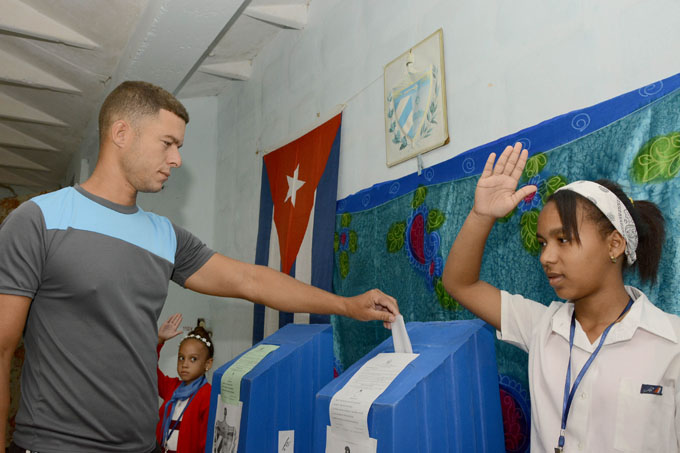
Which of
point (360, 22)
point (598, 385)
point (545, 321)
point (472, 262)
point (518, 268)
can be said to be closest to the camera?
point (598, 385)

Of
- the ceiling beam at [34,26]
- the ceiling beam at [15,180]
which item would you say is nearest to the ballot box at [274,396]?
the ceiling beam at [34,26]

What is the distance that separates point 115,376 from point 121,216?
0.40 m

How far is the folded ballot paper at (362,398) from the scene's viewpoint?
118 cm

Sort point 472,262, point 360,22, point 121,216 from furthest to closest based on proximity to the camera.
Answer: point 360,22 → point 121,216 → point 472,262

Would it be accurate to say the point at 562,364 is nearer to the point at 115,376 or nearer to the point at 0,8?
the point at 115,376

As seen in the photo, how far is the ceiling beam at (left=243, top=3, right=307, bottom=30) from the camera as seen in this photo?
3074mm

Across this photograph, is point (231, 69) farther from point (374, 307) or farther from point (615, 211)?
point (615, 211)

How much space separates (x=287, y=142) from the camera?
309 centimetres

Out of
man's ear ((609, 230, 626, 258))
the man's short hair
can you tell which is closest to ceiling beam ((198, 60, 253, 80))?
the man's short hair

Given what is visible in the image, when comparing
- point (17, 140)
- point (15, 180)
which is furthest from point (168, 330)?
point (15, 180)

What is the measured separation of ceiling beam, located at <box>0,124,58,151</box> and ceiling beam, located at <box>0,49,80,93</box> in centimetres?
128

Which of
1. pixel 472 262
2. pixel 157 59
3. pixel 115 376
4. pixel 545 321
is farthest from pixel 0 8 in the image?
pixel 545 321

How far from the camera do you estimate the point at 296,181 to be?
2932mm

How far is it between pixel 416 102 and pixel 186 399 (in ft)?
5.74
